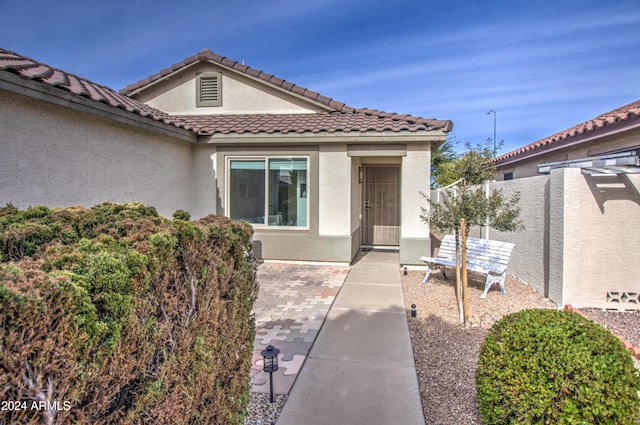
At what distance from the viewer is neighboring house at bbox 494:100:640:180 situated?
734cm

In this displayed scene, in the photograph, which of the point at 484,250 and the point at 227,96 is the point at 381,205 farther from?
the point at 227,96

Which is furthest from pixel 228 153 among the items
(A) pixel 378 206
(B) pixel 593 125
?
(B) pixel 593 125

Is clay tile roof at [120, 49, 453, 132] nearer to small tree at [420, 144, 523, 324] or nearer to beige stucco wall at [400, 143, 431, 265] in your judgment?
beige stucco wall at [400, 143, 431, 265]

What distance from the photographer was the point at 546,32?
10484mm

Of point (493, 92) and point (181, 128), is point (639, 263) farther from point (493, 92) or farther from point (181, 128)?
point (493, 92)

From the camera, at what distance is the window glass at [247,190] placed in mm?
10016

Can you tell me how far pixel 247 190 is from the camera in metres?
10.1

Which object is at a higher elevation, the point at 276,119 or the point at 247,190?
the point at 276,119

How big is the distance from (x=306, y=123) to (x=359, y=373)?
7.56 meters

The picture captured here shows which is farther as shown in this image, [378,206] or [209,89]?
[378,206]

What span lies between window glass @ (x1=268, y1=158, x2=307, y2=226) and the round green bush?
7.46 meters

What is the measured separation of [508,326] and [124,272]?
2889 mm

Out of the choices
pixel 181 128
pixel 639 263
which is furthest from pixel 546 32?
pixel 181 128

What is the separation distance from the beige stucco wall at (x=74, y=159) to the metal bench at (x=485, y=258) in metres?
6.86
